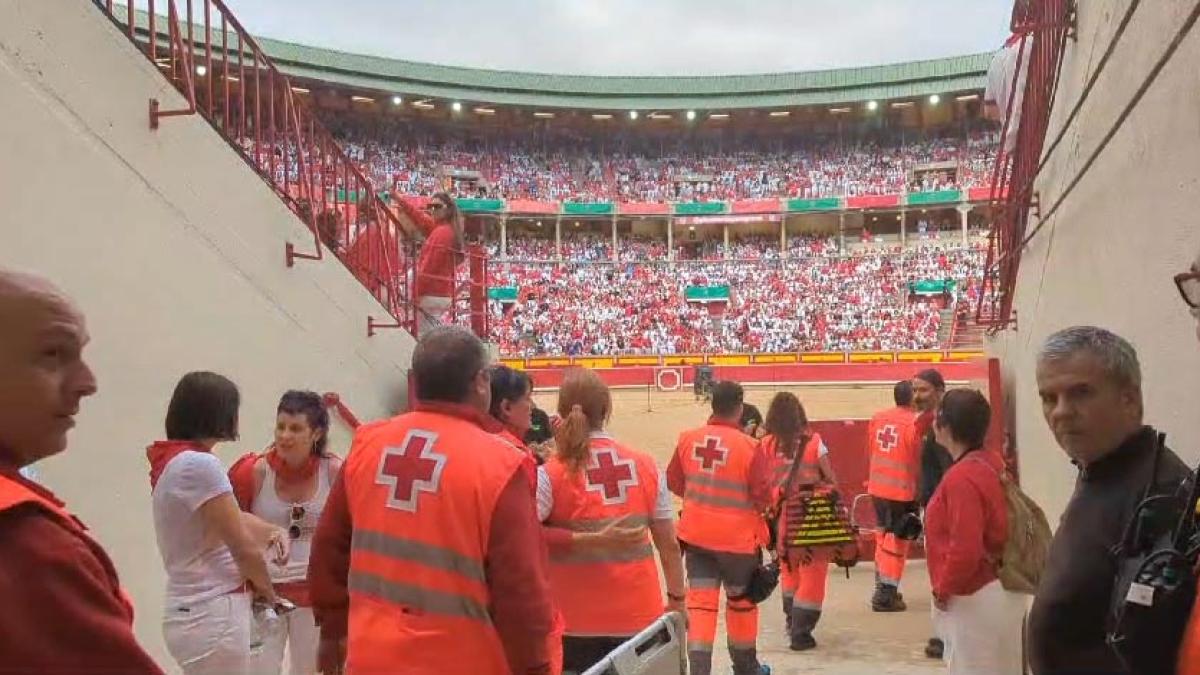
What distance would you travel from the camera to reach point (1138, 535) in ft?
5.00

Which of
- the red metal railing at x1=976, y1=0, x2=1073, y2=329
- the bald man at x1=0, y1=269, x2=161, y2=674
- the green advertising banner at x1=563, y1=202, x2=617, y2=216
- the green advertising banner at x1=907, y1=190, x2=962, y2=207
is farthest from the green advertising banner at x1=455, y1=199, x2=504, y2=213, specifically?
the bald man at x1=0, y1=269, x2=161, y2=674

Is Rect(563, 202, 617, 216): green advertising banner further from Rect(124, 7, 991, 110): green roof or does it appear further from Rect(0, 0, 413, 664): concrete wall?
Rect(0, 0, 413, 664): concrete wall

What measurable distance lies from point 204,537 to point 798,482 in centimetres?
435

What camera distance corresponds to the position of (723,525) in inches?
196

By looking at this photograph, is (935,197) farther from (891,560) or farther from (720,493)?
(720,493)

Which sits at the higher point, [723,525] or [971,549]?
[971,549]

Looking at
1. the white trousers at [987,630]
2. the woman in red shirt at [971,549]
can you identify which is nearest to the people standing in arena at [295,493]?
the woman in red shirt at [971,549]

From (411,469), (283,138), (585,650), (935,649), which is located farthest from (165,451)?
(935,649)

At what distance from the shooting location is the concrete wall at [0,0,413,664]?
373cm

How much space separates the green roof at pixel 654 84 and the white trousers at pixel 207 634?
125ft

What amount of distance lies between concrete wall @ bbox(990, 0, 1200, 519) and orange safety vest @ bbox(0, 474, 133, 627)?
8.82 ft

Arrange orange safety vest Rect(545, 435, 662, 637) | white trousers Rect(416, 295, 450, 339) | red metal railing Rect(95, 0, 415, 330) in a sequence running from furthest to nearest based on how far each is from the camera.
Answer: white trousers Rect(416, 295, 450, 339) < red metal railing Rect(95, 0, 415, 330) < orange safety vest Rect(545, 435, 662, 637)

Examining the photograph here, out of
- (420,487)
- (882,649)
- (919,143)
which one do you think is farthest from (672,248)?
(420,487)

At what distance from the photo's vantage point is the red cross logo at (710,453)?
5.05 meters
